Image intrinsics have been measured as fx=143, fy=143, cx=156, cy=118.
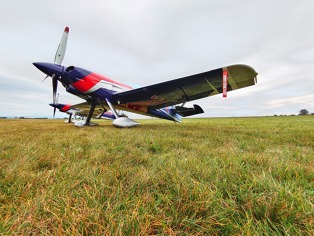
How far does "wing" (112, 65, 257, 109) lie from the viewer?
15.4 feet

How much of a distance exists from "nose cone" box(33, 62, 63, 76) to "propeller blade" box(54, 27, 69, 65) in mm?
579

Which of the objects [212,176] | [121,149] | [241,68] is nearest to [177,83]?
[241,68]

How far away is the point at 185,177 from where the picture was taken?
3.80 feet

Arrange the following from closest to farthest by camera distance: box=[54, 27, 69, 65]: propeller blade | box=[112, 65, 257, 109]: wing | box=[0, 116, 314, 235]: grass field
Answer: box=[0, 116, 314, 235]: grass field < box=[112, 65, 257, 109]: wing < box=[54, 27, 69, 65]: propeller blade

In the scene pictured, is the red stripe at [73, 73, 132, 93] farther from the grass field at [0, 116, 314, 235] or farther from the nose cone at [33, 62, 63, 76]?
the grass field at [0, 116, 314, 235]

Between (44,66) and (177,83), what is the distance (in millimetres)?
5812

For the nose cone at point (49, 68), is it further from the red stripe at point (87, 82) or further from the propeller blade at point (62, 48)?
the red stripe at point (87, 82)

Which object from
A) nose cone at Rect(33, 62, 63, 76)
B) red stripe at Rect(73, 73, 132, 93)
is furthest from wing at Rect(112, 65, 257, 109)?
nose cone at Rect(33, 62, 63, 76)

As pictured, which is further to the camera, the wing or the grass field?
the wing

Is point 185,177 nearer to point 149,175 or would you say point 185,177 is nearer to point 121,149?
point 149,175

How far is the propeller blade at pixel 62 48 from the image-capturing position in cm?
686

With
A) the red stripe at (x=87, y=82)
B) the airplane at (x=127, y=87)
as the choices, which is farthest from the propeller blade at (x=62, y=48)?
the red stripe at (x=87, y=82)

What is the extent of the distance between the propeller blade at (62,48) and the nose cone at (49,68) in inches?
22.8

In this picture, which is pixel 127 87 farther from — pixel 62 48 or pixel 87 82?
pixel 62 48
